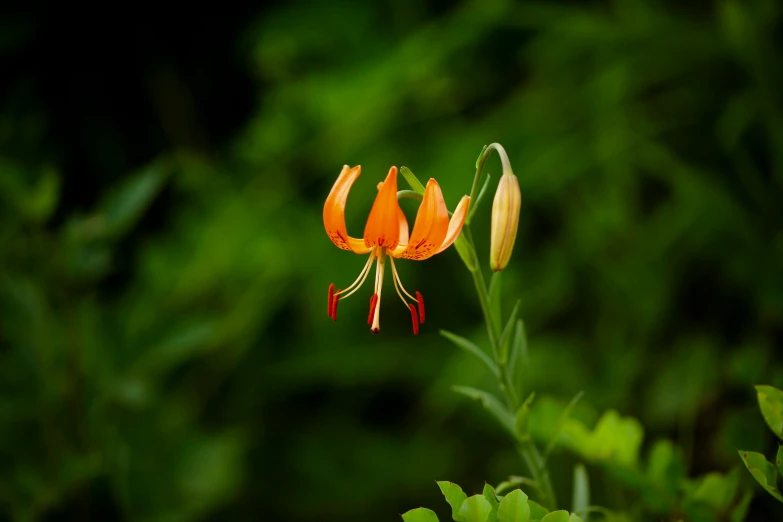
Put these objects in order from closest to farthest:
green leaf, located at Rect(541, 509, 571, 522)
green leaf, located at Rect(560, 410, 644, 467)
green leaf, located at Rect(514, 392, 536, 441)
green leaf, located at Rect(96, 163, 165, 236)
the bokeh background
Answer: green leaf, located at Rect(541, 509, 571, 522) → green leaf, located at Rect(514, 392, 536, 441) → green leaf, located at Rect(560, 410, 644, 467) → green leaf, located at Rect(96, 163, 165, 236) → the bokeh background

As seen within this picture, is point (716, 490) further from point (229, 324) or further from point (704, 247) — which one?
point (229, 324)

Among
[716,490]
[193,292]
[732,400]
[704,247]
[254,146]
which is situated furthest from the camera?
[254,146]

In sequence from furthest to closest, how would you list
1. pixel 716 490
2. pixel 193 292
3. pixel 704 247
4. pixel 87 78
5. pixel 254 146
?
pixel 87 78 < pixel 254 146 < pixel 193 292 < pixel 704 247 < pixel 716 490

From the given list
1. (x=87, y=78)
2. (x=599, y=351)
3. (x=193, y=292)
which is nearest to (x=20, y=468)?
(x=193, y=292)

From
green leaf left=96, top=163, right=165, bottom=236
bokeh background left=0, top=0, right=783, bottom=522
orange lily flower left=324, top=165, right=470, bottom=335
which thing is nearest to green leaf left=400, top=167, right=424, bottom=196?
orange lily flower left=324, top=165, right=470, bottom=335

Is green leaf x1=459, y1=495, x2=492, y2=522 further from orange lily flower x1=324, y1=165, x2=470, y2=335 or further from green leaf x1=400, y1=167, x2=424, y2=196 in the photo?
green leaf x1=400, y1=167, x2=424, y2=196

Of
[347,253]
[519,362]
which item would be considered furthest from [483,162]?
[347,253]

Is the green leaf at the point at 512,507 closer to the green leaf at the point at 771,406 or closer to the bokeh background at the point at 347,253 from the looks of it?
the green leaf at the point at 771,406

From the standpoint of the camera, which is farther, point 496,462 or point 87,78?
point 87,78
